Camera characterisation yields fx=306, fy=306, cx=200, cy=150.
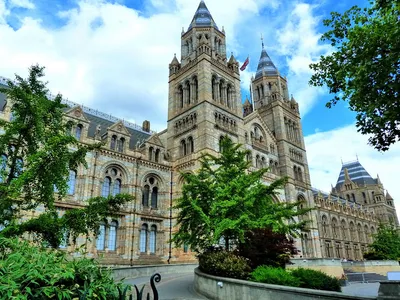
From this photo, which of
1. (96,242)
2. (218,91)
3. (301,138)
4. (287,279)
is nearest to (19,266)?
(287,279)

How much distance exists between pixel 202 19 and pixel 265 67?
15497 mm

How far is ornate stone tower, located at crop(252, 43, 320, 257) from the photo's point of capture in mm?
41281

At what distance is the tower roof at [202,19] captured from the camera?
38.9 meters

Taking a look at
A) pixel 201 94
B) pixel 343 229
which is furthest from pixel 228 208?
pixel 343 229

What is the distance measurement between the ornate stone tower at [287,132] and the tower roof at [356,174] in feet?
165

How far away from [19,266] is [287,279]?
8983 mm

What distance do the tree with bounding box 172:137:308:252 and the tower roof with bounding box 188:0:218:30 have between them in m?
25.1

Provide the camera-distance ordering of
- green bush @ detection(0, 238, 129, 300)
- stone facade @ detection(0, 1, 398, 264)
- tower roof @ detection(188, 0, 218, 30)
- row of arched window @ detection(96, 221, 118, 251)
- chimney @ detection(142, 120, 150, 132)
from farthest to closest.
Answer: chimney @ detection(142, 120, 150, 132)
tower roof @ detection(188, 0, 218, 30)
stone facade @ detection(0, 1, 398, 264)
row of arched window @ detection(96, 221, 118, 251)
green bush @ detection(0, 238, 129, 300)

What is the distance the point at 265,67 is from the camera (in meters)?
50.5

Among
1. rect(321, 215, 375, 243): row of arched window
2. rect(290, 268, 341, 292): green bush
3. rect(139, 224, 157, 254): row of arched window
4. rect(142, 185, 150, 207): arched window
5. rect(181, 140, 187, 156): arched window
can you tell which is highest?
rect(181, 140, 187, 156): arched window

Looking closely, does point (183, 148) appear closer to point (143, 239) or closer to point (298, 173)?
point (143, 239)

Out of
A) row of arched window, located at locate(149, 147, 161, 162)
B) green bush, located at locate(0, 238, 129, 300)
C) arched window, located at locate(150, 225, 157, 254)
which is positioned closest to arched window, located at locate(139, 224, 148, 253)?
arched window, located at locate(150, 225, 157, 254)

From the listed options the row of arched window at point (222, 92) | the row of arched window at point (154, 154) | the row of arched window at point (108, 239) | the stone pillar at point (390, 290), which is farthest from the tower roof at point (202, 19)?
the stone pillar at point (390, 290)

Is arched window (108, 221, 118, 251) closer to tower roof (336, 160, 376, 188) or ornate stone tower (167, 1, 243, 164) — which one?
ornate stone tower (167, 1, 243, 164)
